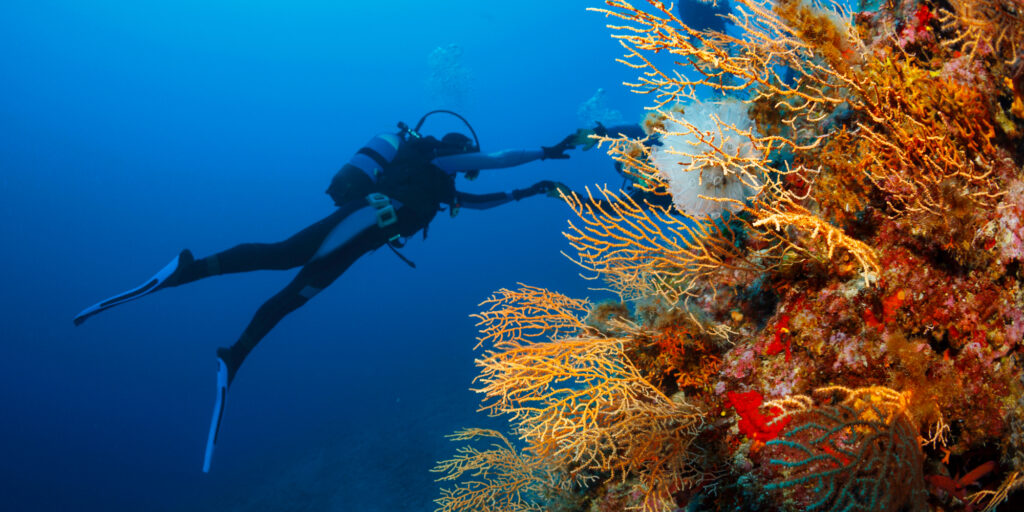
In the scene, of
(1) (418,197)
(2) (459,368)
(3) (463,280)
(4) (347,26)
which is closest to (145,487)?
(2) (459,368)

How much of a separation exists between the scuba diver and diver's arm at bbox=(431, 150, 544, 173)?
18 millimetres

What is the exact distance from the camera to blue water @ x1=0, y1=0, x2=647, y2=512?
22234mm

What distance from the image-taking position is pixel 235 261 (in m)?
6.04

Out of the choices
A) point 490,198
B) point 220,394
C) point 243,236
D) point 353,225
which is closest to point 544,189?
point 490,198

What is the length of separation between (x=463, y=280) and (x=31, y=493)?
151 ft

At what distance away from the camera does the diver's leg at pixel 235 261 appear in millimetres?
5750

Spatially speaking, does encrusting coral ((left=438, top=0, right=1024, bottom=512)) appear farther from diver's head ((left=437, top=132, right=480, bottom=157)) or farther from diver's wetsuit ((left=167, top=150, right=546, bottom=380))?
diver's head ((left=437, top=132, right=480, bottom=157))

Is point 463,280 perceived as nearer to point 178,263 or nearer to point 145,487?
point 145,487

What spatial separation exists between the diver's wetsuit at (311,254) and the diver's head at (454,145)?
5.6 inches

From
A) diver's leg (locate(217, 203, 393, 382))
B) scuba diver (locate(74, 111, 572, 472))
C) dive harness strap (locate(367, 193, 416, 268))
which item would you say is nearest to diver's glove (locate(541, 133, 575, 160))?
scuba diver (locate(74, 111, 572, 472))

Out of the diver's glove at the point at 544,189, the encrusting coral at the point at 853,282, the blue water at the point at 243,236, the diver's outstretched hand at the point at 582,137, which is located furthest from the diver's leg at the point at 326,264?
the blue water at the point at 243,236

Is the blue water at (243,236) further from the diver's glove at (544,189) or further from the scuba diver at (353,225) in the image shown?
the diver's glove at (544,189)

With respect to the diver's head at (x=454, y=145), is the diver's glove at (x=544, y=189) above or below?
below

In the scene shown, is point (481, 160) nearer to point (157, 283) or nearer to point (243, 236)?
point (157, 283)
